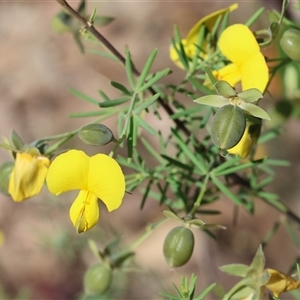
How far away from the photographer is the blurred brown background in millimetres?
2307

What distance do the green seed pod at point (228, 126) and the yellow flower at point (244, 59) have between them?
0.25ft

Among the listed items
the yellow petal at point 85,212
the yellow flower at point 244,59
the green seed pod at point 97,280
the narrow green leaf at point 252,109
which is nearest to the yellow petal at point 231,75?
the yellow flower at point 244,59

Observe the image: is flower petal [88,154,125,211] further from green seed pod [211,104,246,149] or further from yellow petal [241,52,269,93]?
yellow petal [241,52,269,93]

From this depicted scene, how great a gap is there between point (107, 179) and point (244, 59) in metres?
0.31

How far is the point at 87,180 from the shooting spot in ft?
2.82

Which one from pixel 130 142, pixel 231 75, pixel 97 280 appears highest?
pixel 231 75

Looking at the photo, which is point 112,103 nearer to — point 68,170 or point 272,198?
point 68,170

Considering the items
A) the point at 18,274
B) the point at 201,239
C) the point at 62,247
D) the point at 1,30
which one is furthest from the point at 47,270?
the point at 1,30

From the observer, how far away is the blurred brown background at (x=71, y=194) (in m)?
2.31

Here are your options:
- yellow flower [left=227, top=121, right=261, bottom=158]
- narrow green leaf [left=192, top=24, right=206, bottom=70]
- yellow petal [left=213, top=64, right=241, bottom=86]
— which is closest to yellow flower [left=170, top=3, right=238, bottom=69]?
narrow green leaf [left=192, top=24, right=206, bottom=70]

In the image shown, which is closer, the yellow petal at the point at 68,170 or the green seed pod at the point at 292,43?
the yellow petal at the point at 68,170

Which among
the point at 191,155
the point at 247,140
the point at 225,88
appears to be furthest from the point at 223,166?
the point at 225,88

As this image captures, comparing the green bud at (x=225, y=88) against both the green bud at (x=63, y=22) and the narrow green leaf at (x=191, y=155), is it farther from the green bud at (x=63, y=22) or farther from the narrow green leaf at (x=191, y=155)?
the green bud at (x=63, y=22)

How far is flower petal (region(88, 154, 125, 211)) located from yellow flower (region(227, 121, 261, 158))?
22cm
